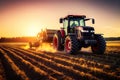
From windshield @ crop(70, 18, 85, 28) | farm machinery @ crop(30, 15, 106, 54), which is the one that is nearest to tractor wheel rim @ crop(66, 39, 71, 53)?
farm machinery @ crop(30, 15, 106, 54)

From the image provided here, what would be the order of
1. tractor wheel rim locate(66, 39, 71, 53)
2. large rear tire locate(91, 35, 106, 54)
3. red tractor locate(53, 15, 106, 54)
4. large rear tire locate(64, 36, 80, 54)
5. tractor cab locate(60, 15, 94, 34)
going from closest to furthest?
1. large rear tire locate(64, 36, 80, 54)
2. red tractor locate(53, 15, 106, 54)
3. large rear tire locate(91, 35, 106, 54)
4. tractor wheel rim locate(66, 39, 71, 53)
5. tractor cab locate(60, 15, 94, 34)

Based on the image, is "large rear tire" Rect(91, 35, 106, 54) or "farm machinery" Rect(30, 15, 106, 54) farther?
"large rear tire" Rect(91, 35, 106, 54)

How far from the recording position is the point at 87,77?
17.1 feet

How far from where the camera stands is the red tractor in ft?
34.4

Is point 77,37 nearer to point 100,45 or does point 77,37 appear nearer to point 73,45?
point 73,45

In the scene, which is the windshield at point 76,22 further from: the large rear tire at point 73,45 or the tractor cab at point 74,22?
the large rear tire at point 73,45

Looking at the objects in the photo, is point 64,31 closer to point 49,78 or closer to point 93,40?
point 93,40

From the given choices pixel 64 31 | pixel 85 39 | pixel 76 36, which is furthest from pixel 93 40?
pixel 64 31

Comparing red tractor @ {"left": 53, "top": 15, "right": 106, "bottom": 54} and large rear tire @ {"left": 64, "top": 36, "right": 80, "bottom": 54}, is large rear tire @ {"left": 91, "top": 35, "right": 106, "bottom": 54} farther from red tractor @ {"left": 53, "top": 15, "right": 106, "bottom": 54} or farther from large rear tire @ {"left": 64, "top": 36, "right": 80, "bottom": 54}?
large rear tire @ {"left": 64, "top": 36, "right": 80, "bottom": 54}

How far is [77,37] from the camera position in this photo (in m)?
11.1

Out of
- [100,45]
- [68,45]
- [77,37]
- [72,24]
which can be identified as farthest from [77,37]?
[100,45]

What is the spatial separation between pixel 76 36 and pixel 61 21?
1608 mm

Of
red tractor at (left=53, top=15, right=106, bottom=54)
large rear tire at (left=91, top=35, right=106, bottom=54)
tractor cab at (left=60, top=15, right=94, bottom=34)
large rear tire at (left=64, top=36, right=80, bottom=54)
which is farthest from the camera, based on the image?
tractor cab at (left=60, top=15, right=94, bottom=34)

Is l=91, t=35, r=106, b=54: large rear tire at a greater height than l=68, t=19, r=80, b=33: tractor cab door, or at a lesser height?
lesser
